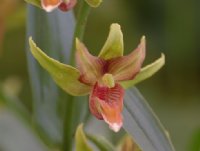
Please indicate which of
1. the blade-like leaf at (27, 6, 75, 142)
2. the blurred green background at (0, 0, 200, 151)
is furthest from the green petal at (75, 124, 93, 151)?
the blurred green background at (0, 0, 200, 151)

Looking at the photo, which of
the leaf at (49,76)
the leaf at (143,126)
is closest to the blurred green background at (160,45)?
the leaf at (49,76)

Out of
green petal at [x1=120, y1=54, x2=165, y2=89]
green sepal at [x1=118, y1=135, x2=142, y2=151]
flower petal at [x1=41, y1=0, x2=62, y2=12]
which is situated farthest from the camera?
green sepal at [x1=118, y1=135, x2=142, y2=151]

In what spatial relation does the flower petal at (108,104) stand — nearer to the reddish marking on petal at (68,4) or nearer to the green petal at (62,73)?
the green petal at (62,73)

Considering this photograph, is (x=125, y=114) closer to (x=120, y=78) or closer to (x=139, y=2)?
(x=120, y=78)

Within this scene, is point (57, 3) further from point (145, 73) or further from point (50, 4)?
point (145, 73)

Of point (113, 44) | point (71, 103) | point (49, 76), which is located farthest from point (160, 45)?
point (113, 44)

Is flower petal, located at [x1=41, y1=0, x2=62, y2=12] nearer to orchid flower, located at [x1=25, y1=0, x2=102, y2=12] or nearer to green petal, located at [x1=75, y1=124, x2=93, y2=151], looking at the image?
orchid flower, located at [x1=25, y1=0, x2=102, y2=12]

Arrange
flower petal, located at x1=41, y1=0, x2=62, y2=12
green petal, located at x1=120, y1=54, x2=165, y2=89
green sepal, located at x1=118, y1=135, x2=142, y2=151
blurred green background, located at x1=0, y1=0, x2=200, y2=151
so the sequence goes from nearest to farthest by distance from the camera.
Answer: flower petal, located at x1=41, y1=0, x2=62, y2=12
green petal, located at x1=120, y1=54, x2=165, y2=89
green sepal, located at x1=118, y1=135, x2=142, y2=151
blurred green background, located at x1=0, y1=0, x2=200, y2=151

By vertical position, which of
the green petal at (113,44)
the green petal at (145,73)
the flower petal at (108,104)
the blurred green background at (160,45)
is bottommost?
the blurred green background at (160,45)
